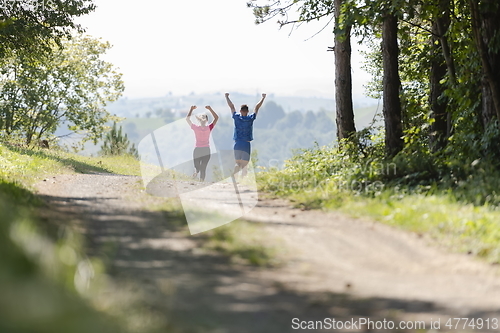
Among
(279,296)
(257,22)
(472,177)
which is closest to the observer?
(279,296)

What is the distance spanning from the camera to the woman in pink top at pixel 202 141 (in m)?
15.1

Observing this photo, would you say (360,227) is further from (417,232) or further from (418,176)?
(418,176)

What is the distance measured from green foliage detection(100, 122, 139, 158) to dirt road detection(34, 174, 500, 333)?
2566 centimetres

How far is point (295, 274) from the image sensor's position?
5.53 metres

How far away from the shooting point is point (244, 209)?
9.10 meters

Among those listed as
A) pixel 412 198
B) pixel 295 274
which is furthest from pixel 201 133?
pixel 295 274

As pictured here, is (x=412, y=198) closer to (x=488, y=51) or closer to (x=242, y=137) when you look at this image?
(x=488, y=51)

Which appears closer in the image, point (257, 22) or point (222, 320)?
point (222, 320)

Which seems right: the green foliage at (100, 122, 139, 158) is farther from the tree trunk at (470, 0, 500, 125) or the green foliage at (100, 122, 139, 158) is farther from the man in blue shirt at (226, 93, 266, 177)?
the tree trunk at (470, 0, 500, 125)

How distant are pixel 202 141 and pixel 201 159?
1.82ft

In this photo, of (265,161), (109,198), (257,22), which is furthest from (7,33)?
(109,198)

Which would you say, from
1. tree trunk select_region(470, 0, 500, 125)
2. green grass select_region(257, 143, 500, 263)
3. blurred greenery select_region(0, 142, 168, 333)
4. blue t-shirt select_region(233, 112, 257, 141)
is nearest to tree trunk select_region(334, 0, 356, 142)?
green grass select_region(257, 143, 500, 263)

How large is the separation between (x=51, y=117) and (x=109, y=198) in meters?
39.8

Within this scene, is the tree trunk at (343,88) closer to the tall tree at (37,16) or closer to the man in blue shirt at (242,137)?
the man in blue shirt at (242,137)
